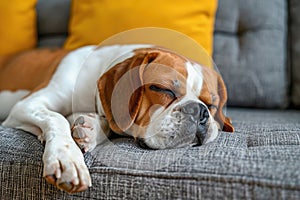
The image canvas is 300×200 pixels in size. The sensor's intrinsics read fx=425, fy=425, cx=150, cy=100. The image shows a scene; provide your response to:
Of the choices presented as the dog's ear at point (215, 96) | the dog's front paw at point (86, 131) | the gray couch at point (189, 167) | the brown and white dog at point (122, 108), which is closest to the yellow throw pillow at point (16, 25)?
the brown and white dog at point (122, 108)

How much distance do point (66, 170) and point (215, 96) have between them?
638 millimetres

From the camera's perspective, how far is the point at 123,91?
1.36 meters

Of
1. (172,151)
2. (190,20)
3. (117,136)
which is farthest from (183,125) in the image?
(190,20)

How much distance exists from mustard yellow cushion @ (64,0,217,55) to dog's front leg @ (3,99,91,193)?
2.35 feet

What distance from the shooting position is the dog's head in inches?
50.9

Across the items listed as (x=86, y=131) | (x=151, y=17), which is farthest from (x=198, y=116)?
(x=151, y=17)

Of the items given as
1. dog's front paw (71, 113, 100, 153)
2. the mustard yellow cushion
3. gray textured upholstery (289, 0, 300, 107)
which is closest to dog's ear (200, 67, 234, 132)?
dog's front paw (71, 113, 100, 153)

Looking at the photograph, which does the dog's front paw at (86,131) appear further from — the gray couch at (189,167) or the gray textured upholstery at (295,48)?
the gray textured upholstery at (295,48)

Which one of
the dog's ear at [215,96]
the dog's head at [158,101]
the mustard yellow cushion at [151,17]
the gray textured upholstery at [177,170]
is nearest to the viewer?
the gray textured upholstery at [177,170]

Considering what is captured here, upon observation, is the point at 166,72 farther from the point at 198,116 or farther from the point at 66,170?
the point at 66,170

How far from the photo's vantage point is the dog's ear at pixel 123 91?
1.33 m

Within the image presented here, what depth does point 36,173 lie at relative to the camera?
1188 millimetres

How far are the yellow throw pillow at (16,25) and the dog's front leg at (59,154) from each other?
0.94 m

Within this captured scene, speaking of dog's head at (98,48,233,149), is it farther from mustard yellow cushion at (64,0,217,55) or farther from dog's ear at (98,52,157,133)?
mustard yellow cushion at (64,0,217,55)
